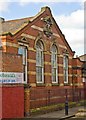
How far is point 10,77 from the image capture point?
18125mm

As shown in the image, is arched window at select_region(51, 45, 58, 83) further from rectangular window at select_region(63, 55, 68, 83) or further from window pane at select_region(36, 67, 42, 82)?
window pane at select_region(36, 67, 42, 82)

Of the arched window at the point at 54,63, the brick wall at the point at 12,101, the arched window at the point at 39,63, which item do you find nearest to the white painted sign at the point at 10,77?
the brick wall at the point at 12,101

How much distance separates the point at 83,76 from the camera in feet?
109

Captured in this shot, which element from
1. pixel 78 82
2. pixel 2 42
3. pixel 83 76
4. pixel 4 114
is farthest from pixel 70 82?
Result: pixel 4 114

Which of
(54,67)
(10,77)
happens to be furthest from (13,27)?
(10,77)

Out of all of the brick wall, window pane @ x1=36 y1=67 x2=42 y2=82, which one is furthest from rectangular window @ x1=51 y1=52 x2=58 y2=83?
the brick wall

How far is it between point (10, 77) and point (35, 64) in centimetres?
562

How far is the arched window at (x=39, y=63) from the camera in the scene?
24.2 metres

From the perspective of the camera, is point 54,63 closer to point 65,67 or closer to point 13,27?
point 65,67

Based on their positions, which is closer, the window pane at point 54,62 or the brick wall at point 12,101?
the brick wall at point 12,101

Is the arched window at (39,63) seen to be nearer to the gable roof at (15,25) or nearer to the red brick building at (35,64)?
the red brick building at (35,64)

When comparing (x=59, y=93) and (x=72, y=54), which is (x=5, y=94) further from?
(x=72, y=54)

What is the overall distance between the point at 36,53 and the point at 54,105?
4.97 metres

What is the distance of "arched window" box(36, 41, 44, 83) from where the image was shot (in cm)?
2419
